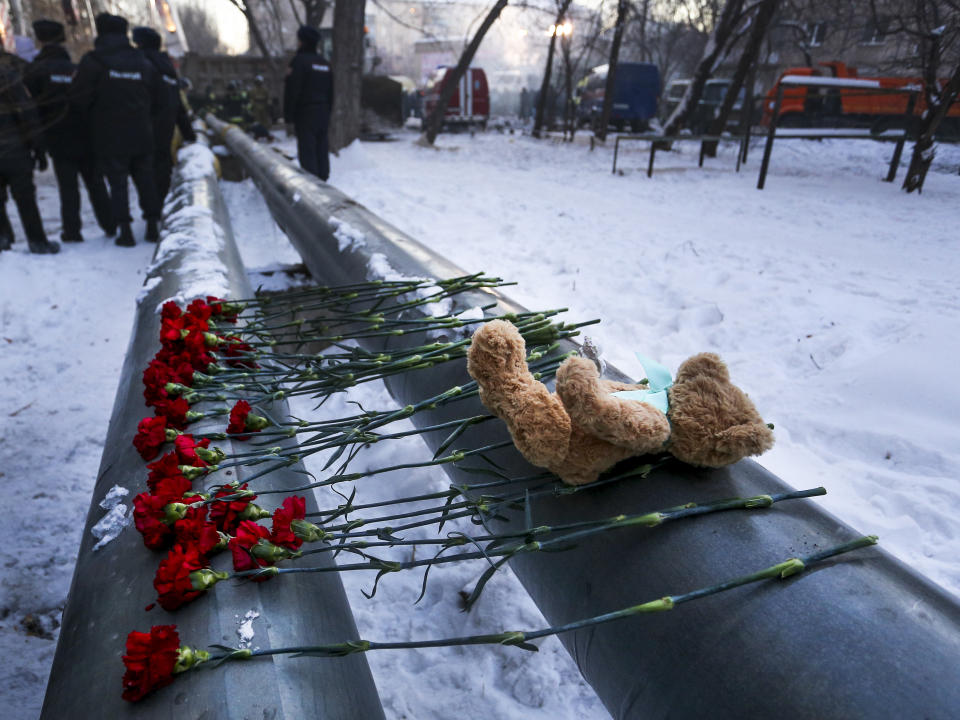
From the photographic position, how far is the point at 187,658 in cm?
79

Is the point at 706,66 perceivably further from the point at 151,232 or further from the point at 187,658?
the point at 187,658

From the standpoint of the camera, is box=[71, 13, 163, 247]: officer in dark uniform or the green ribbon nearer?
the green ribbon

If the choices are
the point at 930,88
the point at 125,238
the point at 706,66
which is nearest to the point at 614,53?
the point at 706,66

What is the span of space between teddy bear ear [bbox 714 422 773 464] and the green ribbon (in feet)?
0.33

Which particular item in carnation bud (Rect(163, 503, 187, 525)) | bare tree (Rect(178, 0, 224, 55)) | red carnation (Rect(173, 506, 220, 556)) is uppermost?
bare tree (Rect(178, 0, 224, 55))

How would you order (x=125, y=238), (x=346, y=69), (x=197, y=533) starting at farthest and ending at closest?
(x=346, y=69) < (x=125, y=238) < (x=197, y=533)

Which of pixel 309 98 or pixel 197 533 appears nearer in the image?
pixel 197 533

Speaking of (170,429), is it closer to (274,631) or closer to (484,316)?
(274,631)

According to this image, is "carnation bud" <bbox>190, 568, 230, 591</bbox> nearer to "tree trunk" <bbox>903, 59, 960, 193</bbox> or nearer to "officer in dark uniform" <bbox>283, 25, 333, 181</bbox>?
"officer in dark uniform" <bbox>283, 25, 333, 181</bbox>

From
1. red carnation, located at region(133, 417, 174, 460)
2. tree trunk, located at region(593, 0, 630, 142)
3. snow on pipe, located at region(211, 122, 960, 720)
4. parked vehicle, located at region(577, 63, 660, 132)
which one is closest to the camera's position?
snow on pipe, located at region(211, 122, 960, 720)

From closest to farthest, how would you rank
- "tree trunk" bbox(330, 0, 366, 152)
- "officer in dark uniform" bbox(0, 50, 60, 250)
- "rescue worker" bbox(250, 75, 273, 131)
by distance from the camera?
"officer in dark uniform" bbox(0, 50, 60, 250)
"tree trunk" bbox(330, 0, 366, 152)
"rescue worker" bbox(250, 75, 273, 131)

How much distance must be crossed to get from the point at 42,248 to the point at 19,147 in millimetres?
938

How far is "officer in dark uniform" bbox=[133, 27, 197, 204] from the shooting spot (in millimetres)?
6363

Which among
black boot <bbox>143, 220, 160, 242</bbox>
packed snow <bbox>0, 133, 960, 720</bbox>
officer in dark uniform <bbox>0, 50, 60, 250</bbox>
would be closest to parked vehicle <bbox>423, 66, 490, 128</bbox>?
packed snow <bbox>0, 133, 960, 720</bbox>
